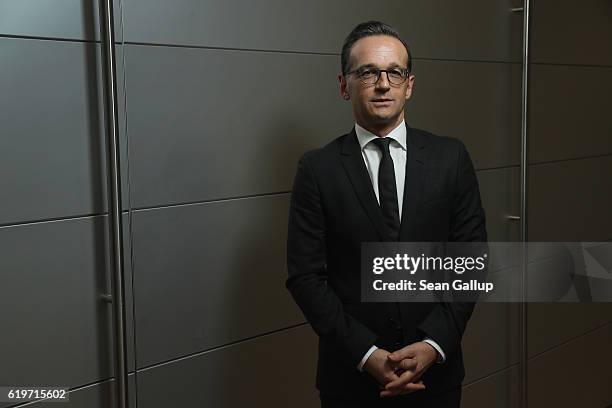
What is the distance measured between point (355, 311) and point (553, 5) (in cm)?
121

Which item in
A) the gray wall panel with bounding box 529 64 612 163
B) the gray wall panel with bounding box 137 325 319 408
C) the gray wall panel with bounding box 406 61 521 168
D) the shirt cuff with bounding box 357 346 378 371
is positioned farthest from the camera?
the gray wall panel with bounding box 529 64 612 163

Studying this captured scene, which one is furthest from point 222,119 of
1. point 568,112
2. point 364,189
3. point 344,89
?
point 568,112

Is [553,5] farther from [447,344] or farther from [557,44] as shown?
[447,344]

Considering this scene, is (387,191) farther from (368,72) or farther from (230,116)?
(230,116)

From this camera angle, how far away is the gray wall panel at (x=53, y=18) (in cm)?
174

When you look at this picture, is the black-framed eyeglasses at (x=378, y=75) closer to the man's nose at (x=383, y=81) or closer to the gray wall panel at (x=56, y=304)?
the man's nose at (x=383, y=81)

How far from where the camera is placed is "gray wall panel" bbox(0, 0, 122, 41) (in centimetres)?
174

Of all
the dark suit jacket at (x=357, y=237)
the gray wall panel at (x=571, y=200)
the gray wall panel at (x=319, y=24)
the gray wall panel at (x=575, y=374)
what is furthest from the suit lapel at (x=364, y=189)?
the gray wall panel at (x=575, y=374)

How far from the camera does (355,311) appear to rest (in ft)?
6.25

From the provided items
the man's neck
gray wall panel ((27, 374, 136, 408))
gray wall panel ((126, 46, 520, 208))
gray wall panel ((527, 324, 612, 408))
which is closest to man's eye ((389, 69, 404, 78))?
the man's neck

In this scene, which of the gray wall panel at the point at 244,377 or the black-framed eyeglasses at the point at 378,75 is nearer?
the black-framed eyeglasses at the point at 378,75

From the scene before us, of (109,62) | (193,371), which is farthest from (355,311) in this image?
(109,62)

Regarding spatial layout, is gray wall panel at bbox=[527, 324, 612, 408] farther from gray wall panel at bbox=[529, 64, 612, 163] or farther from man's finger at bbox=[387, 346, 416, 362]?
man's finger at bbox=[387, 346, 416, 362]

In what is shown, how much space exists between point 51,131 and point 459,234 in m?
1.00
